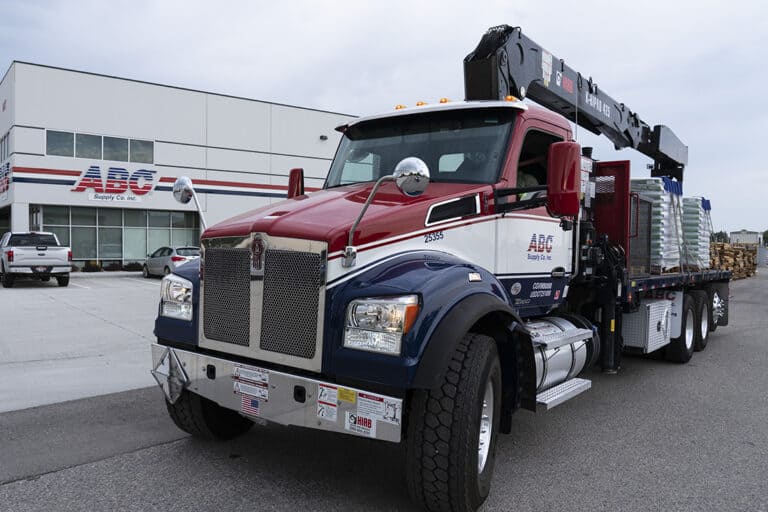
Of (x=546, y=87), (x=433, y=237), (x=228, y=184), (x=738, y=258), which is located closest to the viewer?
(x=433, y=237)

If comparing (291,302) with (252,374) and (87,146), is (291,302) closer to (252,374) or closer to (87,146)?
(252,374)

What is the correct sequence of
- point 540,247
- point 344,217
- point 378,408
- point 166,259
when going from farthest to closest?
point 166,259
point 540,247
point 344,217
point 378,408

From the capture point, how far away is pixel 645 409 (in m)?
5.71

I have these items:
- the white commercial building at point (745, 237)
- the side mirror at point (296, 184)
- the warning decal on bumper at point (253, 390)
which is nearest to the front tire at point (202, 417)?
the warning decal on bumper at point (253, 390)

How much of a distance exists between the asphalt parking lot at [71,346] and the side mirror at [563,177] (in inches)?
184

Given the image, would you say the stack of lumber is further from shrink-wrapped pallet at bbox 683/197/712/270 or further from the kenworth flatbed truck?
the kenworth flatbed truck

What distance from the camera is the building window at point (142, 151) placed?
27281 mm

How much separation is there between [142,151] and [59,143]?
332cm

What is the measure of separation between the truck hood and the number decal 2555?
0.24 feet

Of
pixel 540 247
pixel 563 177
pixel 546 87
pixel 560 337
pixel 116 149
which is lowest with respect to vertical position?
pixel 560 337

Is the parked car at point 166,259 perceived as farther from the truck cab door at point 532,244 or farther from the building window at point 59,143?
the truck cab door at point 532,244

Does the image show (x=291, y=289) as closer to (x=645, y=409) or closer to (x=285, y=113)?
(x=645, y=409)

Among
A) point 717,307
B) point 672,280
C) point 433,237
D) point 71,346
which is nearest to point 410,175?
point 433,237

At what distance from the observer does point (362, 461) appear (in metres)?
4.22
